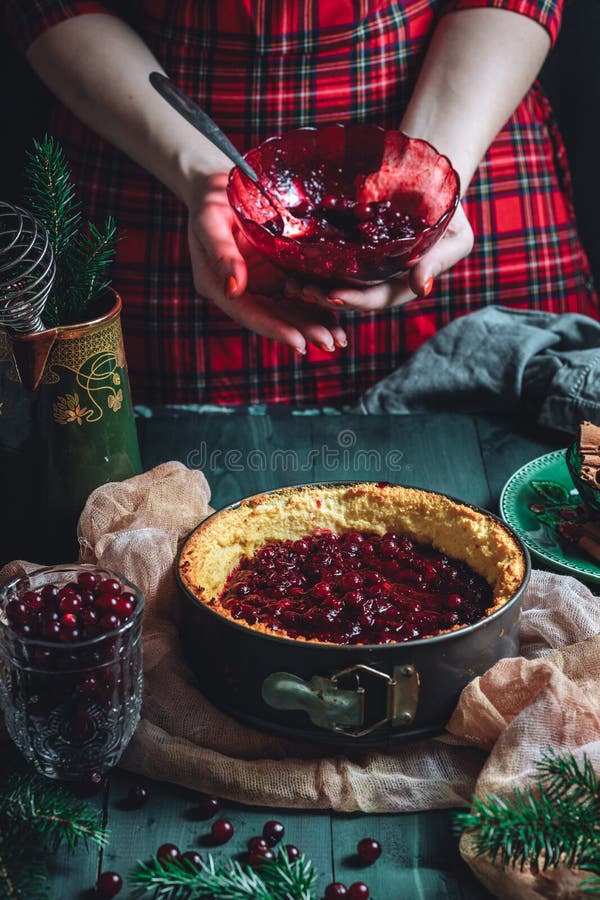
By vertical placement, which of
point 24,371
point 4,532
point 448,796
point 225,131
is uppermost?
point 225,131

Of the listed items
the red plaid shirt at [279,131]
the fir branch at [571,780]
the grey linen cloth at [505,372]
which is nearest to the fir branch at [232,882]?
the fir branch at [571,780]

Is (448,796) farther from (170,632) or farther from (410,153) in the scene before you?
(410,153)

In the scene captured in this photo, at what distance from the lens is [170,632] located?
131 cm

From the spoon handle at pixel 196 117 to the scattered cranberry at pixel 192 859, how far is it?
3.23ft

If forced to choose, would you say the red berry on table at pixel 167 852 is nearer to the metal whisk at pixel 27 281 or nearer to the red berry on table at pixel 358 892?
the red berry on table at pixel 358 892

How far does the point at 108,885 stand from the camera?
99 cm

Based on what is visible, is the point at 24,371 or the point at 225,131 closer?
the point at 24,371

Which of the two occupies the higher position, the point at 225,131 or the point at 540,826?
the point at 225,131

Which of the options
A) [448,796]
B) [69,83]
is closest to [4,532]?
[448,796]

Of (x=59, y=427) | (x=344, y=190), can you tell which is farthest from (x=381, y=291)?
(x=59, y=427)

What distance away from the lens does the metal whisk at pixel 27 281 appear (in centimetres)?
129

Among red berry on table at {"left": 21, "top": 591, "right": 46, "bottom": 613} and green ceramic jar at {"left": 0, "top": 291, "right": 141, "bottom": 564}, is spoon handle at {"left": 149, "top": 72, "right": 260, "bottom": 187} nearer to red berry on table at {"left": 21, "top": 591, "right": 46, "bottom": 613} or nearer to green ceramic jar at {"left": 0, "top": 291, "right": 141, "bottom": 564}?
green ceramic jar at {"left": 0, "top": 291, "right": 141, "bottom": 564}

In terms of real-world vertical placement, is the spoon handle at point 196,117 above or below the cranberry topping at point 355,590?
above

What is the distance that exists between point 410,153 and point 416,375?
49 cm
